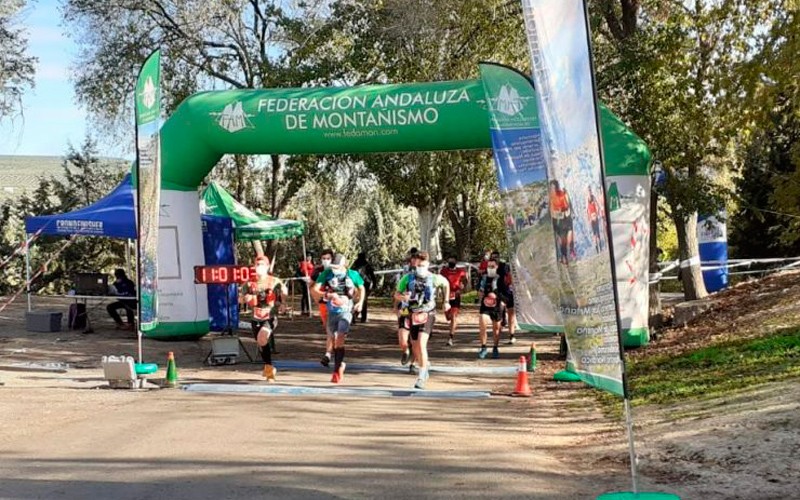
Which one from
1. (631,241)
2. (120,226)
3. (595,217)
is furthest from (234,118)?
(595,217)

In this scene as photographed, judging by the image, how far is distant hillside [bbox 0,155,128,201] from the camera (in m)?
36.7

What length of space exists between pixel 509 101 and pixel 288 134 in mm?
3872

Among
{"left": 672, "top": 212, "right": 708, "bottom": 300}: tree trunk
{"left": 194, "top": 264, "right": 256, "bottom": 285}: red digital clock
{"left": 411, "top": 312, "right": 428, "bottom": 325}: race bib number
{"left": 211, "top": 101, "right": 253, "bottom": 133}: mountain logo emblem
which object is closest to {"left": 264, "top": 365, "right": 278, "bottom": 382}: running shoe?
{"left": 411, "top": 312, "right": 428, "bottom": 325}: race bib number

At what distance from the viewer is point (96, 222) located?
18250 millimetres

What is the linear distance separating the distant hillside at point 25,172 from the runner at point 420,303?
2099 centimetres

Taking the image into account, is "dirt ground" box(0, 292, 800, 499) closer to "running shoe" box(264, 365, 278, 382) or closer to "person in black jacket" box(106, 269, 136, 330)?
"running shoe" box(264, 365, 278, 382)

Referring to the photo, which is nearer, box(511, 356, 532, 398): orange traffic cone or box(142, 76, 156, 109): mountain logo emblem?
box(511, 356, 532, 398): orange traffic cone

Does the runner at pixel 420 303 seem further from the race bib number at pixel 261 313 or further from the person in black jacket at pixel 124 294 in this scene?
the person in black jacket at pixel 124 294

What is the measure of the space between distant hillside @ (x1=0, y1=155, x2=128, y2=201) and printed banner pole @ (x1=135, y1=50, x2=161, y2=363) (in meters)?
19.4

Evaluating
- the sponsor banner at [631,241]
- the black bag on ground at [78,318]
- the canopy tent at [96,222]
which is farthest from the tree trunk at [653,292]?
the black bag on ground at [78,318]

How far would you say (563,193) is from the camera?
233 inches

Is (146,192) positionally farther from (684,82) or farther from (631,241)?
(684,82)

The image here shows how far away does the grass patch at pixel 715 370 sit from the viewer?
32.7 feet

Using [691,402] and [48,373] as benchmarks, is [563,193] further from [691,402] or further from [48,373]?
[48,373]
